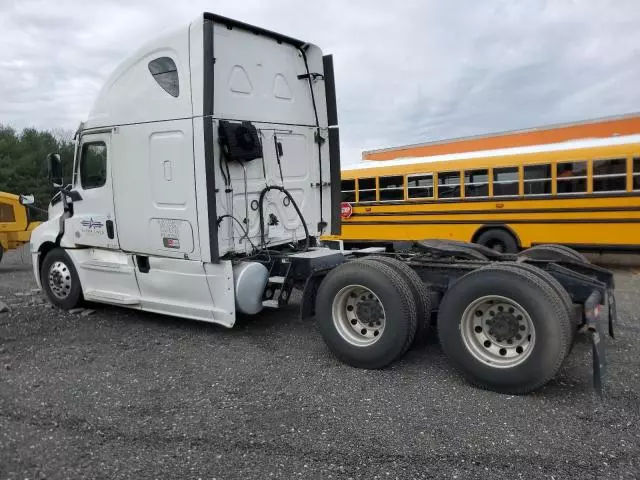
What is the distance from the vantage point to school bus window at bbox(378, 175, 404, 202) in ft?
40.4

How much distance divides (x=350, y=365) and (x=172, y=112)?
321 centimetres

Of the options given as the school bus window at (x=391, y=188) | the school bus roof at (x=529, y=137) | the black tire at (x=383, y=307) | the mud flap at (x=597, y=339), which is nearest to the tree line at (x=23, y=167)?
the school bus roof at (x=529, y=137)

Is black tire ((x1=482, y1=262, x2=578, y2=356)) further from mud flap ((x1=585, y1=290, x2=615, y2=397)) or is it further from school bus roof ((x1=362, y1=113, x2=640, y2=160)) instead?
school bus roof ((x1=362, y1=113, x2=640, y2=160))

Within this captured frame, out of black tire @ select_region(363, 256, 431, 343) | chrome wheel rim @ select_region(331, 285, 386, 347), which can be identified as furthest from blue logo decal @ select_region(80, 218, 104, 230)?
black tire @ select_region(363, 256, 431, 343)

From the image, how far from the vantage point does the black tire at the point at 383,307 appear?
457 cm

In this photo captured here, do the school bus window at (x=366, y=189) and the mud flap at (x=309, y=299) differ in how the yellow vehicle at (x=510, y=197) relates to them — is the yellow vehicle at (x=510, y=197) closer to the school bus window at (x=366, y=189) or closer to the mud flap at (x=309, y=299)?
the school bus window at (x=366, y=189)

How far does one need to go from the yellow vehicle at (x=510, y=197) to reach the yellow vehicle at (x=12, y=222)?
7.67 m

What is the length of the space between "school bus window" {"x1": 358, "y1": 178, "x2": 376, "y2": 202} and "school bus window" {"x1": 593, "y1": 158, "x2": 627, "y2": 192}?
471 cm

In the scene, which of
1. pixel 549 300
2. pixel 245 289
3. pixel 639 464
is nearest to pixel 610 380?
pixel 549 300

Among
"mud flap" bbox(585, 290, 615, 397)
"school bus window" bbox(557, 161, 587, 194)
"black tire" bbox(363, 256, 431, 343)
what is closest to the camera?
"mud flap" bbox(585, 290, 615, 397)

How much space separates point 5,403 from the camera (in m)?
4.19

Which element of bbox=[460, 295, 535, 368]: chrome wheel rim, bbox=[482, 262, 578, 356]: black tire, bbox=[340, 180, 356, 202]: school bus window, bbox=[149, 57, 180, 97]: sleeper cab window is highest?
bbox=[149, 57, 180, 97]: sleeper cab window

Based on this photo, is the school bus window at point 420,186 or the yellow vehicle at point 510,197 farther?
the school bus window at point 420,186

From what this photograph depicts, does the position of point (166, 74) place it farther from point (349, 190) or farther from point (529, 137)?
point (529, 137)
